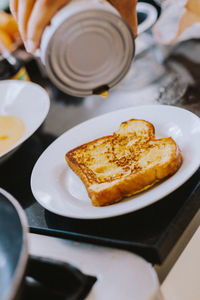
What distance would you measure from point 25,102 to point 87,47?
62cm

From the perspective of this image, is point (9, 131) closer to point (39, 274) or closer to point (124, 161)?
point (124, 161)

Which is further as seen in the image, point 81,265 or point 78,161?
point 78,161

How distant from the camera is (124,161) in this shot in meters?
0.94

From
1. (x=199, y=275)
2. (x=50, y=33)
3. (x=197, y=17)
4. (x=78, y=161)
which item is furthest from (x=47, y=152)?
(x=197, y=17)

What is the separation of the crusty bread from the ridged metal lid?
0.60 feet

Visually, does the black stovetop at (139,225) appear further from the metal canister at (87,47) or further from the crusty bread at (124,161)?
the metal canister at (87,47)

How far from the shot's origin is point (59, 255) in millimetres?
821

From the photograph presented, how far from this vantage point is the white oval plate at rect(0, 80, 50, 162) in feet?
3.98

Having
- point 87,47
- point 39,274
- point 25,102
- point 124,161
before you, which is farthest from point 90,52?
point 25,102

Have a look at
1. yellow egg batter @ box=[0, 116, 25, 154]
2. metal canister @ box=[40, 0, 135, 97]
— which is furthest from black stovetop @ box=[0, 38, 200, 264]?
metal canister @ box=[40, 0, 135, 97]

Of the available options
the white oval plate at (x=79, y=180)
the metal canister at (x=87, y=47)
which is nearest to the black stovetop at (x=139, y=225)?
the white oval plate at (x=79, y=180)

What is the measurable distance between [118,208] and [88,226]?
0.11m

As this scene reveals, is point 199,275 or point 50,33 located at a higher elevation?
point 50,33

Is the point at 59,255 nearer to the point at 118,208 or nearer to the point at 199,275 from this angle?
the point at 118,208
